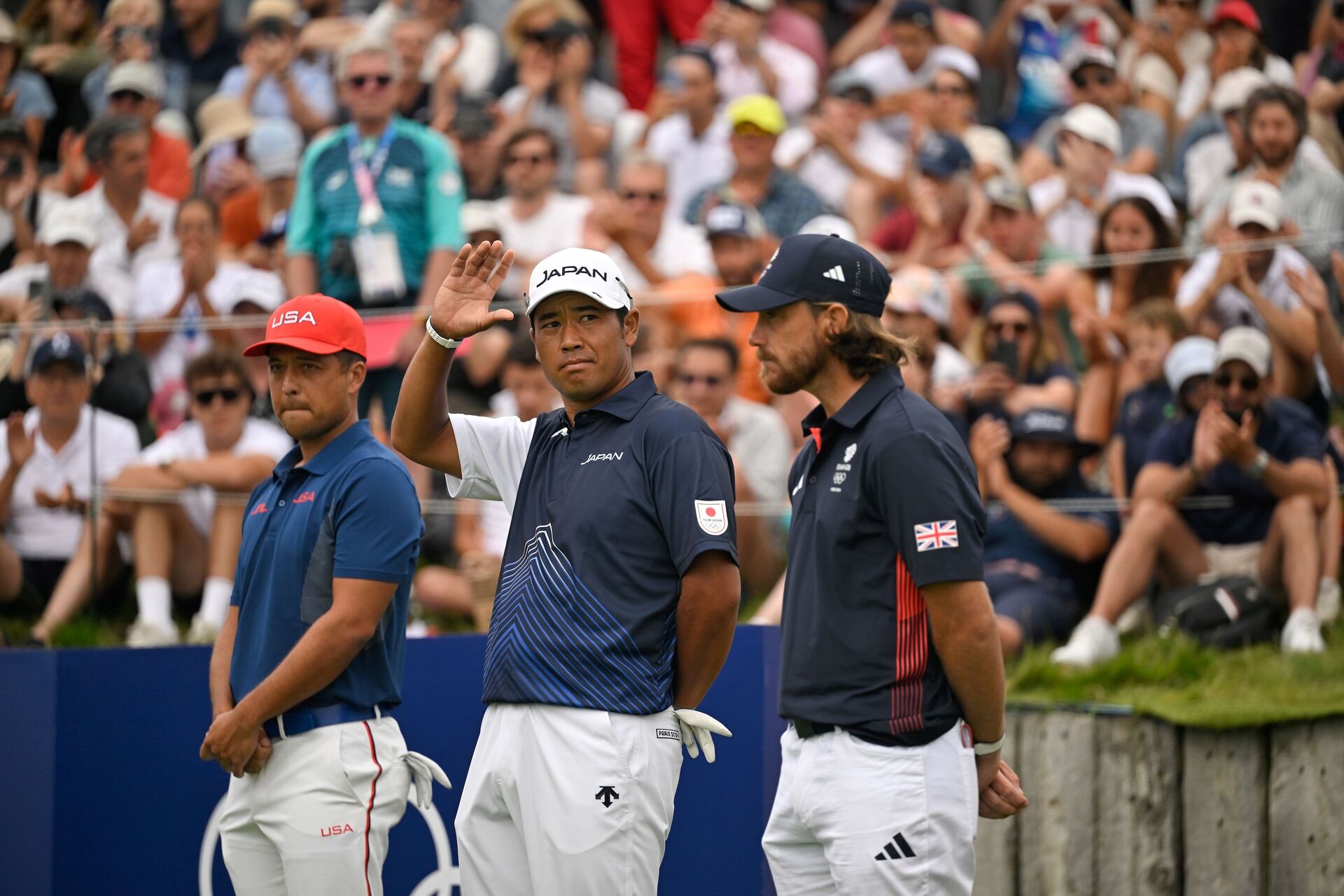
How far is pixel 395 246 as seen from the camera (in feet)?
28.2

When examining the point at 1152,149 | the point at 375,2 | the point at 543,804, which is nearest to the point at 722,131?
the point at 1152,149

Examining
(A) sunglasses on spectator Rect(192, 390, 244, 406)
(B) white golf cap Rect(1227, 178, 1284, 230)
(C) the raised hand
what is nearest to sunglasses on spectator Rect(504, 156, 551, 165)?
(A) sunglasses on spectator Rect(192, 390, 244, 406)

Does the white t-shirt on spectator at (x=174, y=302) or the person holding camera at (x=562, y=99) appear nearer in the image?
the white t-shirt on spectator at (x=174, y=302)

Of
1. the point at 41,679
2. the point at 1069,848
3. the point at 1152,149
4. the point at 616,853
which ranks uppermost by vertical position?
the point at 1152,149

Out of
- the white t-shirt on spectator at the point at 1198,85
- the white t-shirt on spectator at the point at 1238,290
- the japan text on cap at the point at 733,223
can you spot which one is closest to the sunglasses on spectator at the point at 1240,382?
the white t-shirt on spectator at the point at 1238,290

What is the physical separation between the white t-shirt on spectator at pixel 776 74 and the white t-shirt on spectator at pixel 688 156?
501mm

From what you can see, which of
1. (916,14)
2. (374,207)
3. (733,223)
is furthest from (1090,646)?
(916,14)

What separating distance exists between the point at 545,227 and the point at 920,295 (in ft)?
8.53

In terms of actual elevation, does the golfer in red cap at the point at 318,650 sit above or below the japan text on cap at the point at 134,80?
below

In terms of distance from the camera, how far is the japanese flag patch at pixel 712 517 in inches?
152

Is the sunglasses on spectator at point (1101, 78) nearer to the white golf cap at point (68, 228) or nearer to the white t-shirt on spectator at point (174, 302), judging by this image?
the white t-shirt on spectator at point (174, 302)

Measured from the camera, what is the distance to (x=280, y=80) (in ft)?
38.9

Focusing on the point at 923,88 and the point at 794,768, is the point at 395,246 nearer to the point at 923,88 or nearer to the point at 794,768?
the point at 923,88

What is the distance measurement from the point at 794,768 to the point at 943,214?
20.5ft
